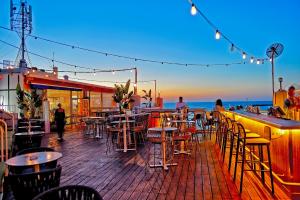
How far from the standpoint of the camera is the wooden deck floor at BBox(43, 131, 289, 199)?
4.01 meters

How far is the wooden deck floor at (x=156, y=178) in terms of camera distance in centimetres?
401

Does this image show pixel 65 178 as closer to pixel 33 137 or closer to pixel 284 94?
pixel 33 137

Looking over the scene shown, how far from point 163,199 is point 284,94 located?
5280mm

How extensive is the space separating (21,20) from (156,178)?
54.4 feet

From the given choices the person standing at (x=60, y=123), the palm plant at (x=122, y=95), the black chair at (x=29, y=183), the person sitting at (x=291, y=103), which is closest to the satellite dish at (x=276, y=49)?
the person sitting at (x=291, y=103)

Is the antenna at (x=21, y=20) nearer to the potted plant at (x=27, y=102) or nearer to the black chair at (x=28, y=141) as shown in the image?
the potted plant at (x=27, y=102)

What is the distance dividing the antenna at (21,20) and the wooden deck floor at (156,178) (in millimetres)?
12977

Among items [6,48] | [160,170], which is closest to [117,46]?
[6,48]

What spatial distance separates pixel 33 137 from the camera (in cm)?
707

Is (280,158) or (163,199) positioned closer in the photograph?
(163,199)

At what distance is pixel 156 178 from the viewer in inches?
191

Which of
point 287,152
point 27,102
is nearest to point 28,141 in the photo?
point 27,102

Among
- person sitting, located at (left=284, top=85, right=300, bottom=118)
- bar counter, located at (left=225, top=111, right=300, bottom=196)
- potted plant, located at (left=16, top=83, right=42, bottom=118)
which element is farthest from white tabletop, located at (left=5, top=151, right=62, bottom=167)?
potted plant, located at (left=16, top=83, right=42, bottom=118)

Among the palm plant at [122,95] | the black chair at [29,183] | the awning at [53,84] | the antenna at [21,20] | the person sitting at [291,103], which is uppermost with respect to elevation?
the antenna at [21,20]
